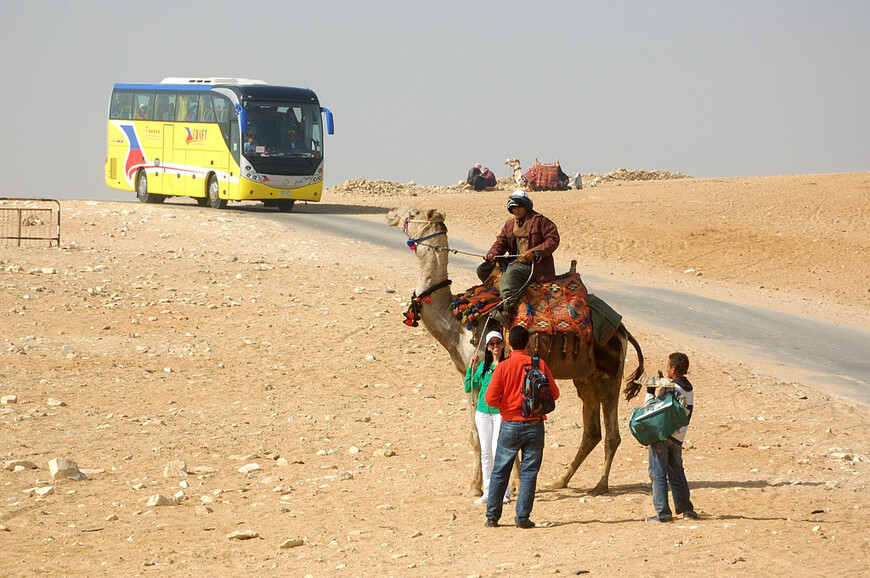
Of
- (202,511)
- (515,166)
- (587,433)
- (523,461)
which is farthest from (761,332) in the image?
(515,166)

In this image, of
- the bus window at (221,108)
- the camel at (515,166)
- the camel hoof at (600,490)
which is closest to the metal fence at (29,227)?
the bus window at (221,108)

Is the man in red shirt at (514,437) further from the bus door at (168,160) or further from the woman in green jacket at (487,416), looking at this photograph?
the bus door at (168,160)

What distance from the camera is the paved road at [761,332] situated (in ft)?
59.7

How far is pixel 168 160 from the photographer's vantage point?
37.3 m

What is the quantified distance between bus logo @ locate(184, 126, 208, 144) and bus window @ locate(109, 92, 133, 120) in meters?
3.43

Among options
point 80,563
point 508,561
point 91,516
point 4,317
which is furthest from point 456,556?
point 4,317

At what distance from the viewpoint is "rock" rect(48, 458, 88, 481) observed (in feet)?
37.9

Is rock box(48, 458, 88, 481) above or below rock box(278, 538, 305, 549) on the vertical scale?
below

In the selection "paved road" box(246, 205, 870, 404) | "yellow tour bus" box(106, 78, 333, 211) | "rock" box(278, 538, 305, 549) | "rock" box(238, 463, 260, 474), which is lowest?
"rock" box(238, 463, 260, 474)

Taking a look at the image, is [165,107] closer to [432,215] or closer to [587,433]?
[432,215]

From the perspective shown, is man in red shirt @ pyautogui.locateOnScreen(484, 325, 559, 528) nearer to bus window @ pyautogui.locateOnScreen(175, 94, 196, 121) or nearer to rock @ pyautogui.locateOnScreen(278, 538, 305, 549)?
rock @ pyautogui.locateOnScreen(278, 538, 305, 549)

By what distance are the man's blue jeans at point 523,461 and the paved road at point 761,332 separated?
8.68m

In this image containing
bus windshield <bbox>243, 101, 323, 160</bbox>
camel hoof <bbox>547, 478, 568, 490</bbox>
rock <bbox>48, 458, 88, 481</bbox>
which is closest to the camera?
camel hoof <bbox>547, 478, 568, 490</bbox>

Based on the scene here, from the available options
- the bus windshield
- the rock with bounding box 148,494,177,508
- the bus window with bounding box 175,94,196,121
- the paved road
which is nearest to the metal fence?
the bus window with bounding box 175,94,196,121
